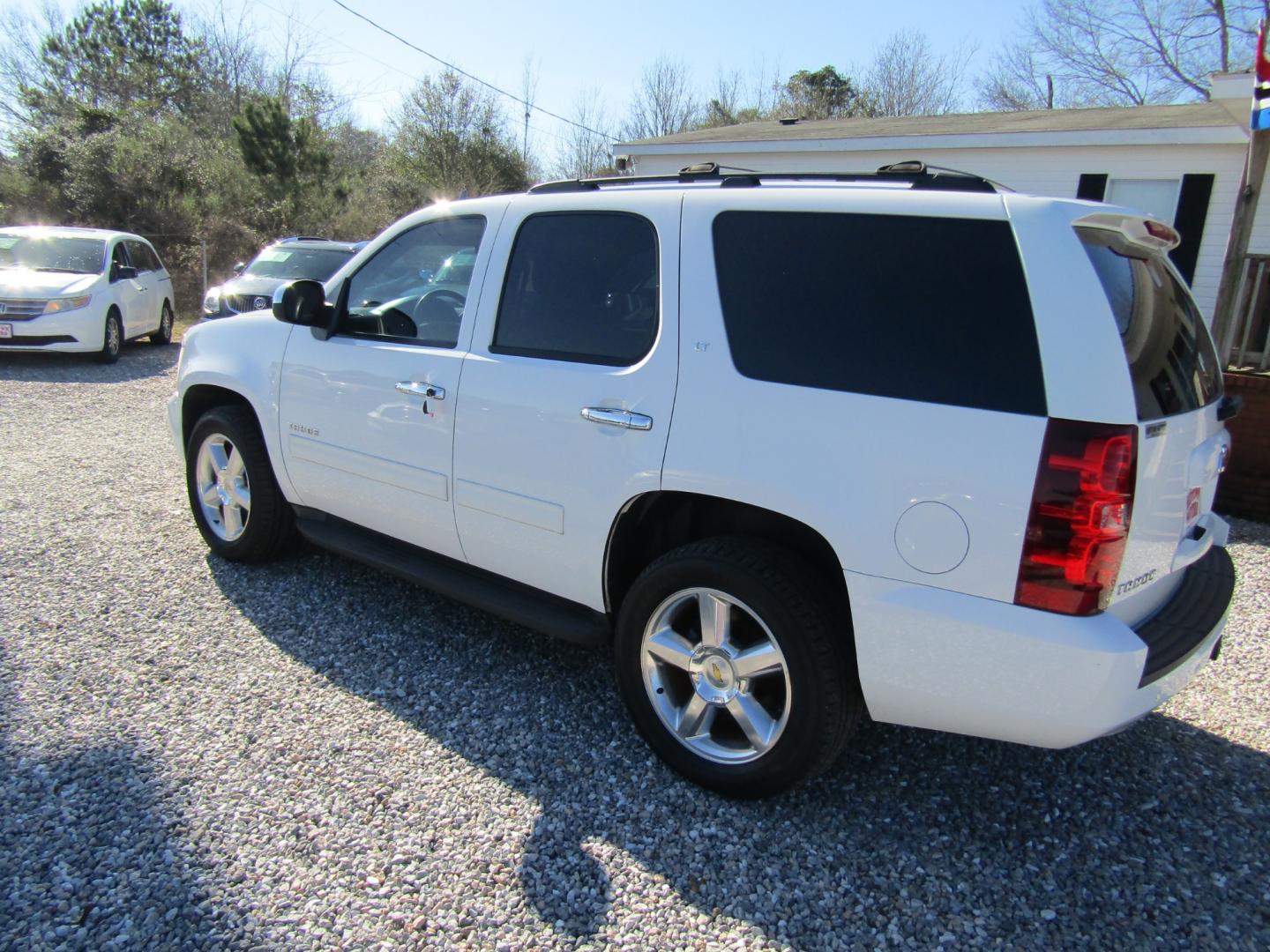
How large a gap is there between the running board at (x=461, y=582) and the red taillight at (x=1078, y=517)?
1.52 m

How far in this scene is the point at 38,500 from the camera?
569 cm

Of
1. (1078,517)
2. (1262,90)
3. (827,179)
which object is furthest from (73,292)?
(1262,90)

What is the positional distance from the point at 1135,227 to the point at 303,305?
3203 millimetres

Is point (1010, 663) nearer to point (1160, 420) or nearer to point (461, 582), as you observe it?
point (1160, 420)

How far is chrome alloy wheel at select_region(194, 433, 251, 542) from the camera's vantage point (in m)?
4.46

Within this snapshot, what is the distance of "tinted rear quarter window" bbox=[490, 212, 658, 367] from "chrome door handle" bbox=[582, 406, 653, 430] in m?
0.18

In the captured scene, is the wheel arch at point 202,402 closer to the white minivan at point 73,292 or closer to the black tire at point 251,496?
the black tire at point 251,496

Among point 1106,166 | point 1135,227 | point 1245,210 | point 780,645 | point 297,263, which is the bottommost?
point 780,645

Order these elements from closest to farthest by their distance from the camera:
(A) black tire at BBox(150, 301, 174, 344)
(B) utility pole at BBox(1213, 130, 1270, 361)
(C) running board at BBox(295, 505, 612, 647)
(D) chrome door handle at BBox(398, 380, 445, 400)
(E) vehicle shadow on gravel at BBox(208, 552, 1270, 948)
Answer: (E) vehicle shadow on gravel at BBox(208, 552, 1270, 948) → (C) running board at BBox(295, 505, 612, 647) → (D) chrome door handle at BBox(398, 380, 445, 400) → (B) utility pole at BBox(1213, 130, 1270, 361) → (A) black tire at BBox(150, 301, 174, 344)

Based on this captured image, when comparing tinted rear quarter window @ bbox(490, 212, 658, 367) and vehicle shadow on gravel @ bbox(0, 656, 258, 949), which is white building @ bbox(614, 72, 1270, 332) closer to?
tinted rear quarter window @ bbox(490, 212, 658, 367)

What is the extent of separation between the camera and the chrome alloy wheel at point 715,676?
2.72 metres

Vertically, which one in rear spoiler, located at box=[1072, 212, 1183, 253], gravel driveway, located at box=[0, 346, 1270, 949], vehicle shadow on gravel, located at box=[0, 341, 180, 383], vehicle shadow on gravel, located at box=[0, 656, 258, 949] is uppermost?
rear spoiler, located at box=[1072, 212, 1183, 253]

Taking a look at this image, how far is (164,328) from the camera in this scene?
1359 centimetres

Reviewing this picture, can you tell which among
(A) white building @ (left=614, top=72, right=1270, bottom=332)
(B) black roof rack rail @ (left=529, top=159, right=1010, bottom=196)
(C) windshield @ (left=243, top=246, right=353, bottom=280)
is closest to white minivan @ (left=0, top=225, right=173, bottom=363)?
(C) windshield @ (left=243, top=246, right=353, bottom=280)
